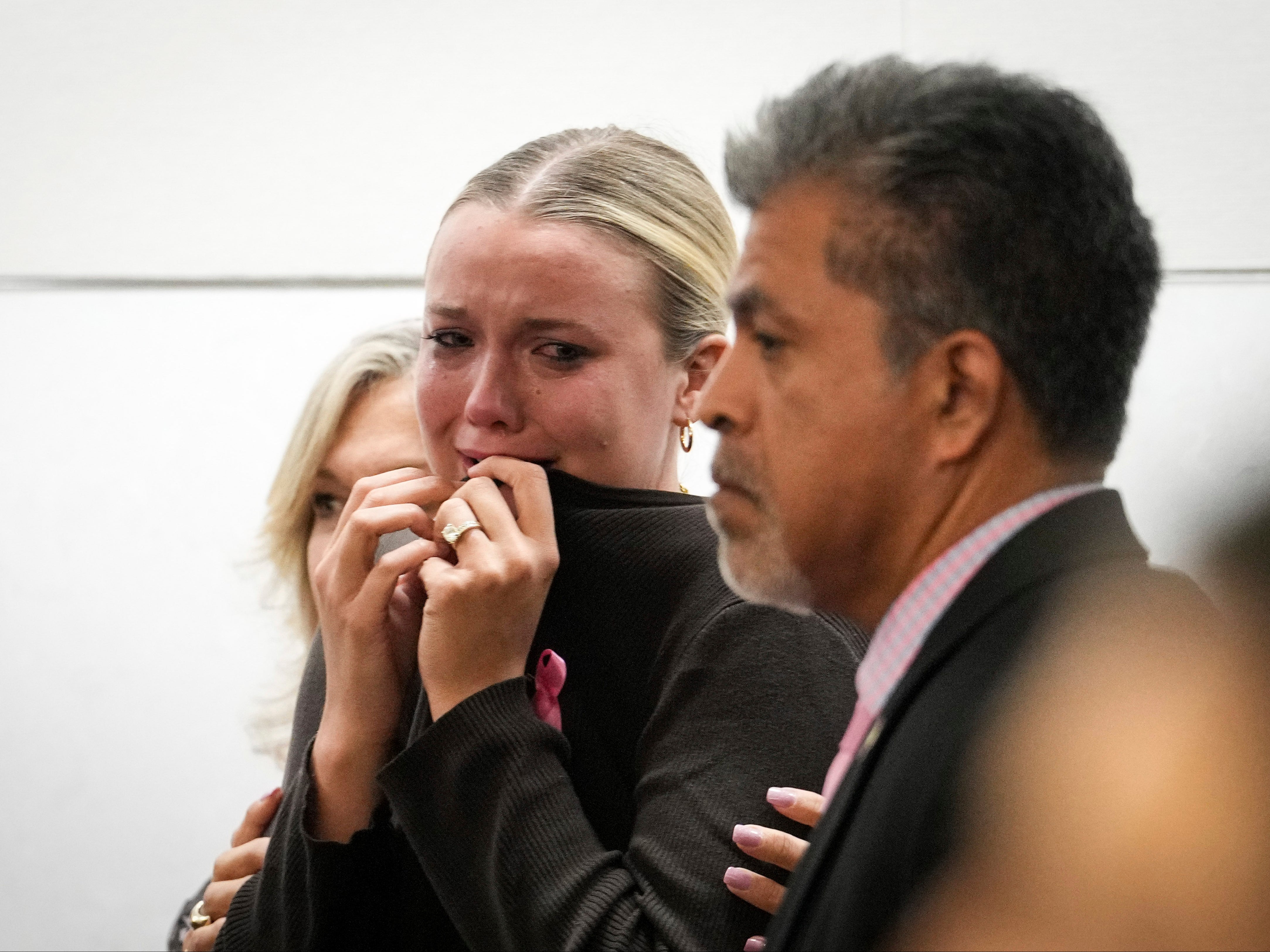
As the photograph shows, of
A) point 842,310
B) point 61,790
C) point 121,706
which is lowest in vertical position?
point 61,790

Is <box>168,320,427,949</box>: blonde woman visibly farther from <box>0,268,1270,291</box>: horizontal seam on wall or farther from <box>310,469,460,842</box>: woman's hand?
<box>310,469,460,842</box>: woman's hand

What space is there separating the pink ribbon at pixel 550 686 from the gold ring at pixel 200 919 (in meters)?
0.49

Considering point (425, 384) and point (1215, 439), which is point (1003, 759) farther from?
point (1215, 439)

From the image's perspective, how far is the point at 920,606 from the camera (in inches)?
33.5

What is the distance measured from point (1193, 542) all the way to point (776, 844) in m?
0.56

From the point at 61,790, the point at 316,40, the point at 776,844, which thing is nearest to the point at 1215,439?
the point at 776,844

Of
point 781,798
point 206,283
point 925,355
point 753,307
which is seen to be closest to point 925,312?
point 925,355

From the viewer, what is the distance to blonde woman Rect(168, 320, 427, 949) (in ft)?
6.45

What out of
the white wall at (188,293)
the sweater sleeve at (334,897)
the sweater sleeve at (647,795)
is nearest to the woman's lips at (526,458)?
the sweater sleeve at (647,795)

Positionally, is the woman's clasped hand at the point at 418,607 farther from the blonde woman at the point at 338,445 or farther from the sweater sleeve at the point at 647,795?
the blonde woman at the point at 338,445

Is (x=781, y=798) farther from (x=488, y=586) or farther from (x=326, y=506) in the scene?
(x=326, y=506)

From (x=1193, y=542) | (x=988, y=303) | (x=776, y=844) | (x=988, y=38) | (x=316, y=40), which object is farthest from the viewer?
(x=316, y=40)

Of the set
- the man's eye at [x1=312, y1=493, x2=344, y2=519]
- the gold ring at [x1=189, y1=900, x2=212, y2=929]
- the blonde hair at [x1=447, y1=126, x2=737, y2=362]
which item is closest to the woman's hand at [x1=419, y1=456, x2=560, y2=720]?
the blonde hair at [x1=447, y1=126, x2=737, y2=362]

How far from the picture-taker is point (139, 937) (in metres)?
2.51
